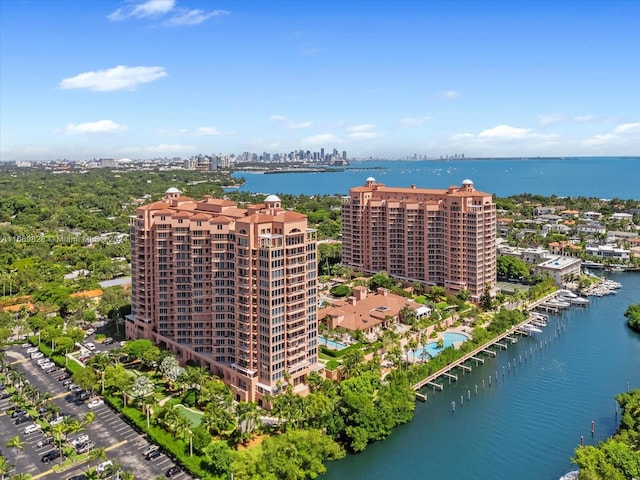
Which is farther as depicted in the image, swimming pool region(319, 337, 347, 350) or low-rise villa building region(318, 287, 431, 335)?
low-rise villa building region(318, 287, 431, 335)

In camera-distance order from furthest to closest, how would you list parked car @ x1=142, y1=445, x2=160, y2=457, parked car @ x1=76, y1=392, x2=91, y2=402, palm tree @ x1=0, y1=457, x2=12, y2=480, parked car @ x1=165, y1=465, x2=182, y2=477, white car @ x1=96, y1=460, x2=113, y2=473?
parked car @ x1=76, y1=392, x2=91, y2=402 < parked car @ x1=142, y1=445, x2=160, y2=457 < parked car @ x1=165, y1=465, x2=182, y2=477 < white car @ x1=96, y1=460, x2=113, y2=473 < palm tree @ x1=0, y1=457, x2=12, y2=480

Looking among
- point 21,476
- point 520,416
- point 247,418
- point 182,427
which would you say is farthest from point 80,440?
point 520,416

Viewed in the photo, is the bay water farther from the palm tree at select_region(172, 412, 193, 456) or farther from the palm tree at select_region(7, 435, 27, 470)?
the palm tree at select_region(7, 435, 27, 470)

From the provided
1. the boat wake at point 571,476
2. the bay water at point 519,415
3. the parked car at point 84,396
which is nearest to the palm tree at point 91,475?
the parked car at point 84,396

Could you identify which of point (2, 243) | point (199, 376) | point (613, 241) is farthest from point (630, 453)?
point (2, 243)

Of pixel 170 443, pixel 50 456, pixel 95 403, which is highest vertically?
pixel 95 403

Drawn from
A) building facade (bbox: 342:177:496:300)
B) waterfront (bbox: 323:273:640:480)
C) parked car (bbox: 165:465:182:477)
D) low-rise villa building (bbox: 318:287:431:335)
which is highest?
building facade (bbox: 342:177:496:300)

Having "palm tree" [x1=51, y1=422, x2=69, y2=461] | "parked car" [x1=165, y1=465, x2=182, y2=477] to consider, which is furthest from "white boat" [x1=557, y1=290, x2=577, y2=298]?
"palm tree" [x1=51, y1=422, x2=69, y2=461]

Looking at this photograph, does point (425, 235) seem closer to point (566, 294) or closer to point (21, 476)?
point (566, 294)
